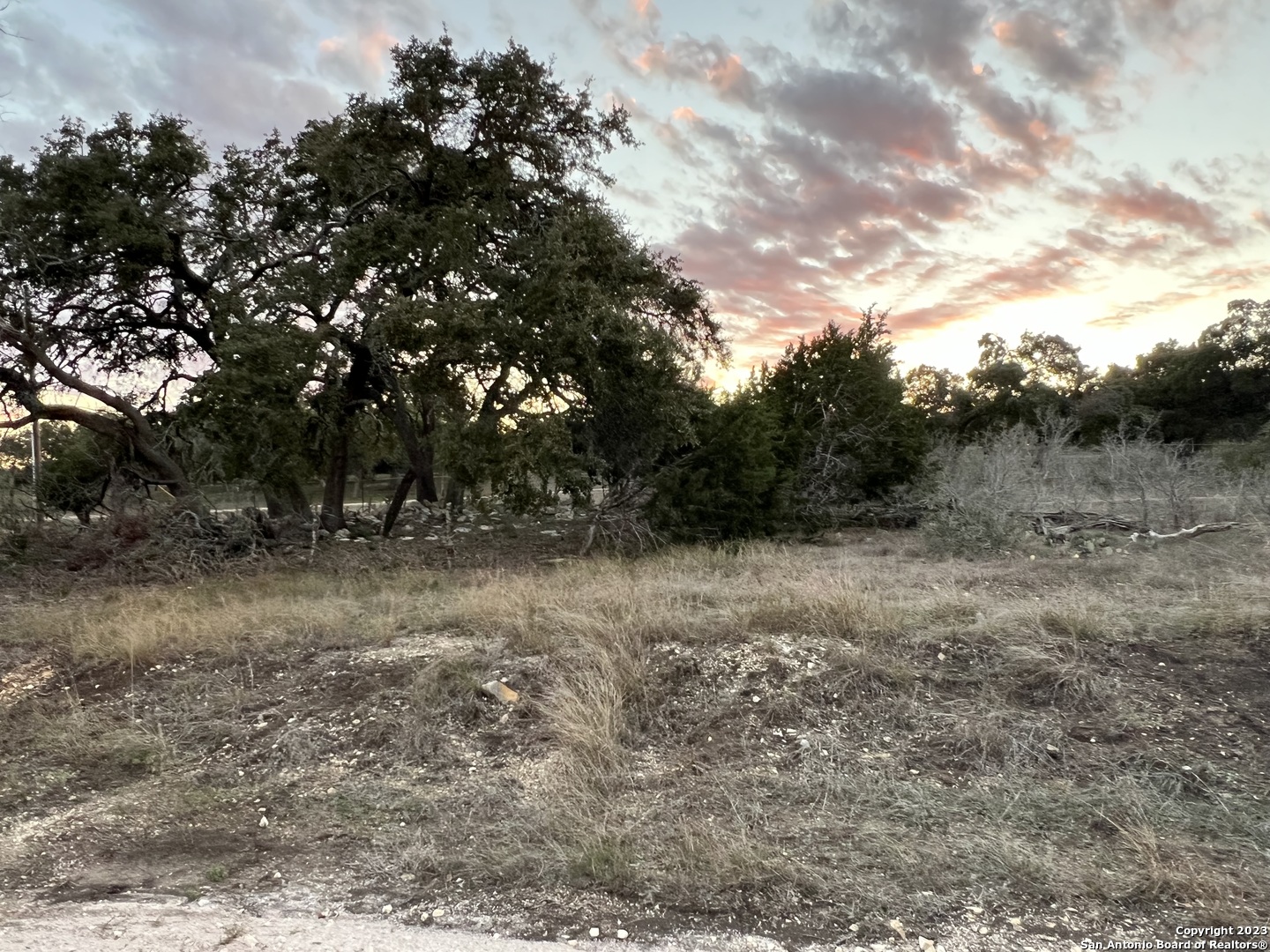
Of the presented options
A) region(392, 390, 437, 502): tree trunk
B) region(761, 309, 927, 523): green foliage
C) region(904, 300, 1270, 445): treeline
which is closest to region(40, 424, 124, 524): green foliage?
region(392, 390, 437, 502): tree trunk

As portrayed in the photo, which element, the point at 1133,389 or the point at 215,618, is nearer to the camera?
the point at 215,618

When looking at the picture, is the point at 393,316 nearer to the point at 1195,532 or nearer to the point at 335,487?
the point at 335,487

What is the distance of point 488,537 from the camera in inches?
647

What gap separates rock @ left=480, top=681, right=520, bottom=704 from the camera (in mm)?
5492

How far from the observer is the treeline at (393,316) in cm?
1259

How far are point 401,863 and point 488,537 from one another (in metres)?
13.0

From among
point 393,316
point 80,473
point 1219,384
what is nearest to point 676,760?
point 393,316

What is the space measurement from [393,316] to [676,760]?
30.2 ft

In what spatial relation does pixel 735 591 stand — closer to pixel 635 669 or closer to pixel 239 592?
pixel 635 669

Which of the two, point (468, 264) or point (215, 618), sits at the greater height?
point (468, 264)

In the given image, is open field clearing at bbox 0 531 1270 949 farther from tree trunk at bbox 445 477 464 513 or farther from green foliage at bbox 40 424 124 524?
tree trunk at bbox 445 477 464 513

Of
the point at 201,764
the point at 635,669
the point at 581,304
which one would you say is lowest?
the point at 201,764

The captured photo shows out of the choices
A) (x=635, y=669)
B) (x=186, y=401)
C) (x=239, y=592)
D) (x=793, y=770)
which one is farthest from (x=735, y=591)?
(x=186, y=401)

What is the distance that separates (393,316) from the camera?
39.5 ft
